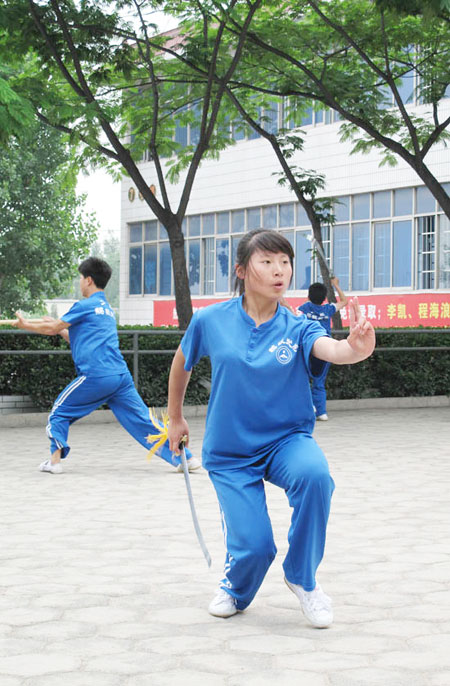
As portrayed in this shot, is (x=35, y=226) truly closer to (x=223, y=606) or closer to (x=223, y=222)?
(x=223, y=222)

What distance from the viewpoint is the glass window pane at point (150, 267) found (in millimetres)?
38566

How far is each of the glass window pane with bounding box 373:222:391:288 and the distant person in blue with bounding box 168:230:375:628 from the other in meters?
25.3

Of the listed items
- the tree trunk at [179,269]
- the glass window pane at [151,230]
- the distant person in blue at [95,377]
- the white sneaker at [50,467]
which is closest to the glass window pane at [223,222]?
the glass window pane at [151,230]

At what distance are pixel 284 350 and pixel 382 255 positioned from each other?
25.7 m

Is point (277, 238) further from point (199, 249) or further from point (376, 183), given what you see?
point (199, 249)

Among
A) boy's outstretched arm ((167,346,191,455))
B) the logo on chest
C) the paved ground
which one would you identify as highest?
the logo on chest

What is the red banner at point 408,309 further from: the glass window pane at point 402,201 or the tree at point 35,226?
the tree at point 35,226

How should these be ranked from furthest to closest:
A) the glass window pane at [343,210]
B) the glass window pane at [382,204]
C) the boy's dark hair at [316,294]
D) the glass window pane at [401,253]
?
the glass window pane at [343,210]
the glass window pane at [382,204]
the glass window pane at [401,253]
the boy's dark hair at [316,294]

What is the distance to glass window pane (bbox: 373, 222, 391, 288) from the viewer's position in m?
29.2

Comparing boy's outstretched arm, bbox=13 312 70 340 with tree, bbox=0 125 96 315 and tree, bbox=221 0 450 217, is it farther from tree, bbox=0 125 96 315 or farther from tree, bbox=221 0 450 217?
tree, bbox=0 125 96 315

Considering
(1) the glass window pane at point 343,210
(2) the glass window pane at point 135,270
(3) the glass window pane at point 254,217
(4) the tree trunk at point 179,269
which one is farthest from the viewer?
(2) the glass window pane at point 135,270

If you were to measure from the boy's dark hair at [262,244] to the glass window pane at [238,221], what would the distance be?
99.5ft

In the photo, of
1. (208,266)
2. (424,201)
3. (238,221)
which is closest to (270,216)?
(238,221)

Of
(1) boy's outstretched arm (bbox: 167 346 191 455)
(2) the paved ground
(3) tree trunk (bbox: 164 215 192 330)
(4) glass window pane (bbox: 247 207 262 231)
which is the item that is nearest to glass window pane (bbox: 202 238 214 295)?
(4) glass window pane (bbox: 247 207 262 231)
